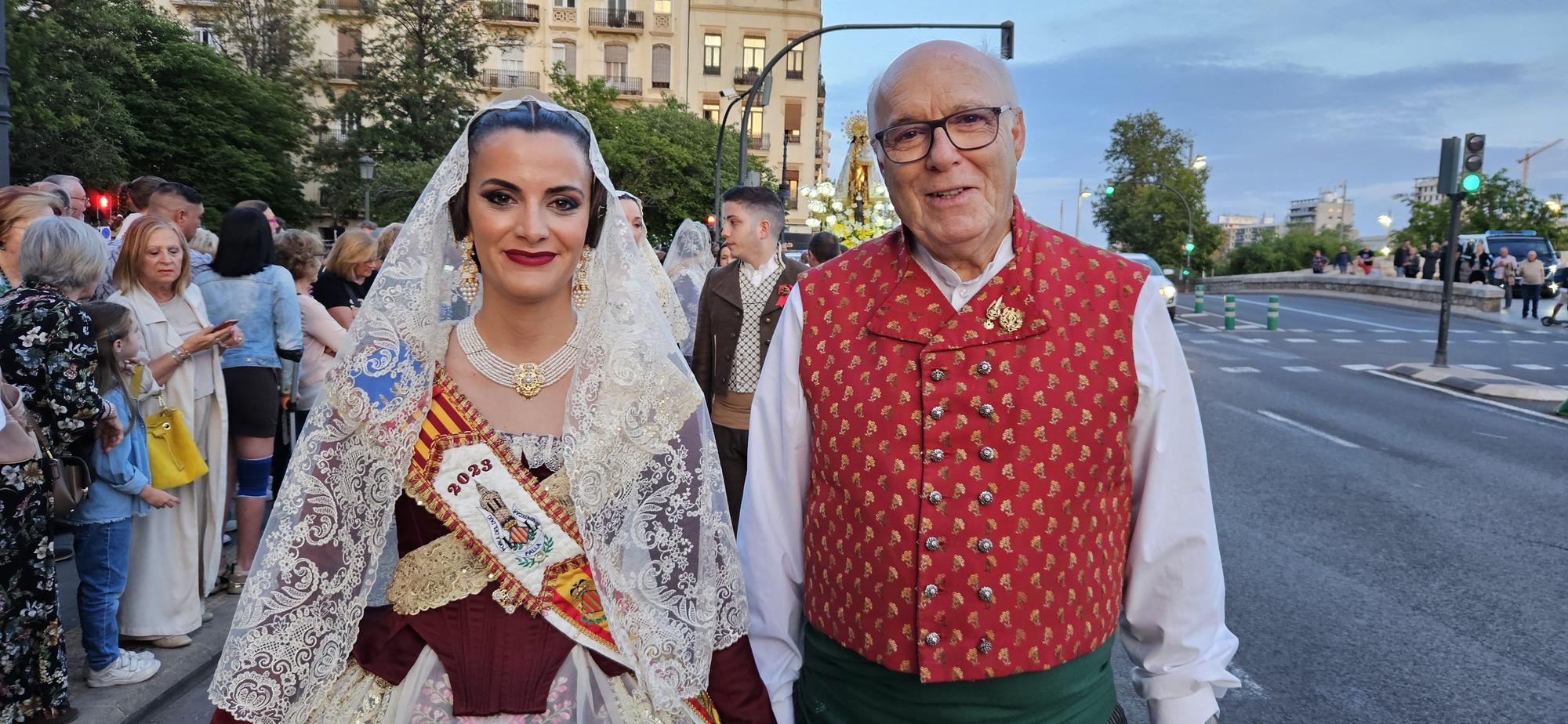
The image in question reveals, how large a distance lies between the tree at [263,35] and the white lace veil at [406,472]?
42471 millimetres

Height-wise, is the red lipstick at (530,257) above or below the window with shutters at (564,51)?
below

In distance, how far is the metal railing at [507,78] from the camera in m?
49.5

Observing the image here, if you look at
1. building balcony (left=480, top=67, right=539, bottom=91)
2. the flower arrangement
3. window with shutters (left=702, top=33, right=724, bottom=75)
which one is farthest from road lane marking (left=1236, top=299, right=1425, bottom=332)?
building balcony (left=480, top=67, right=539, bottom=91)

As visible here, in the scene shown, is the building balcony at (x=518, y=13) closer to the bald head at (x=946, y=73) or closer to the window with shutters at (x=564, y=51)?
the window with shutters at (x=564, y=51)

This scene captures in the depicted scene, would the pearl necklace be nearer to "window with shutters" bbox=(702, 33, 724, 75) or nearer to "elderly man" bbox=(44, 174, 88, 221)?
"elderly man" bbox=(44, 174, 88, 221)

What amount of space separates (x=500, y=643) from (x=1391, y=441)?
33.9 feet

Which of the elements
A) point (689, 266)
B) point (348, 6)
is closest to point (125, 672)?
point (689, 266)

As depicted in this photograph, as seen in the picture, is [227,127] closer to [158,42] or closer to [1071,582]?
[158,42]

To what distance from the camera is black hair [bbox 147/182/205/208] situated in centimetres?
606

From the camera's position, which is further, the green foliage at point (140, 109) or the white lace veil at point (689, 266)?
the green foliage at point (140, 109)

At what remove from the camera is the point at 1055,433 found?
1.86m

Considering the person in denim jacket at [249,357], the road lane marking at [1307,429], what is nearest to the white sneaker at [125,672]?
the person in denim jacket at [249,357]

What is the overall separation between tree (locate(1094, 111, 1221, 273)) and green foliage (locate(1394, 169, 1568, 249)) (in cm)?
1212

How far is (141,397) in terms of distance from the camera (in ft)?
14.9
